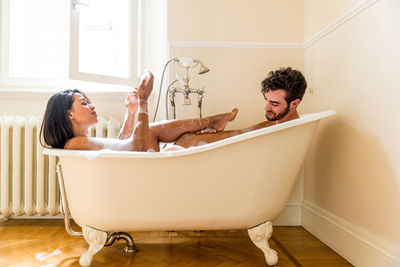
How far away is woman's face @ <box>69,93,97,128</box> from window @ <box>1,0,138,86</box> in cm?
62

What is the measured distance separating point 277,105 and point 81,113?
914 millimetres

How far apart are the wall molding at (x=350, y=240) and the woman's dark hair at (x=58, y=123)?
1317mm

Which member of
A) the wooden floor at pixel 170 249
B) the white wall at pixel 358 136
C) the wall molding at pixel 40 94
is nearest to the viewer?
the white wall at pixel 358 136

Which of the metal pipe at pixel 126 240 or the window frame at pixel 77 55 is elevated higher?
the window frame at pixel 77 55

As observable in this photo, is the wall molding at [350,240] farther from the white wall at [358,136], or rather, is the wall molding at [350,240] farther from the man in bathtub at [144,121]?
the man in bathtub at [144,121]

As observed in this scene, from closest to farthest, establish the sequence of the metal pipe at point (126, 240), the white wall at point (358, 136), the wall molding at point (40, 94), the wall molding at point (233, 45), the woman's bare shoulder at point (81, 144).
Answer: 1. the white wall at point (358, 136)
2. the woman's bare shoulder at point (81, 144)
3. the metal pipe at point (126, 240)
4. the wall molding at point (233, 45)
5. the wall molding at point (40, 94)

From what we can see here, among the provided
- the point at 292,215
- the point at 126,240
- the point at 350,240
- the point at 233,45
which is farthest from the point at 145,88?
the point at 292,215

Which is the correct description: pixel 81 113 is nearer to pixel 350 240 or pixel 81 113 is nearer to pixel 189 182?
pixel 189 182

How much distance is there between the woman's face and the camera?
1.44m

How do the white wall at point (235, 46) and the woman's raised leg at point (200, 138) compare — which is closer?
the woman's raised leg at point (200, 138)

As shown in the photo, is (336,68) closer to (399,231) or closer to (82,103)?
(399,231)

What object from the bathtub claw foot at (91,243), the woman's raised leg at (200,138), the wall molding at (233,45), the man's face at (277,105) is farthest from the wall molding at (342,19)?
the bathtub claw foot at (91,243)

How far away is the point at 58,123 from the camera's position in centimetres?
140

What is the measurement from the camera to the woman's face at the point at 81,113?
1443 mm
